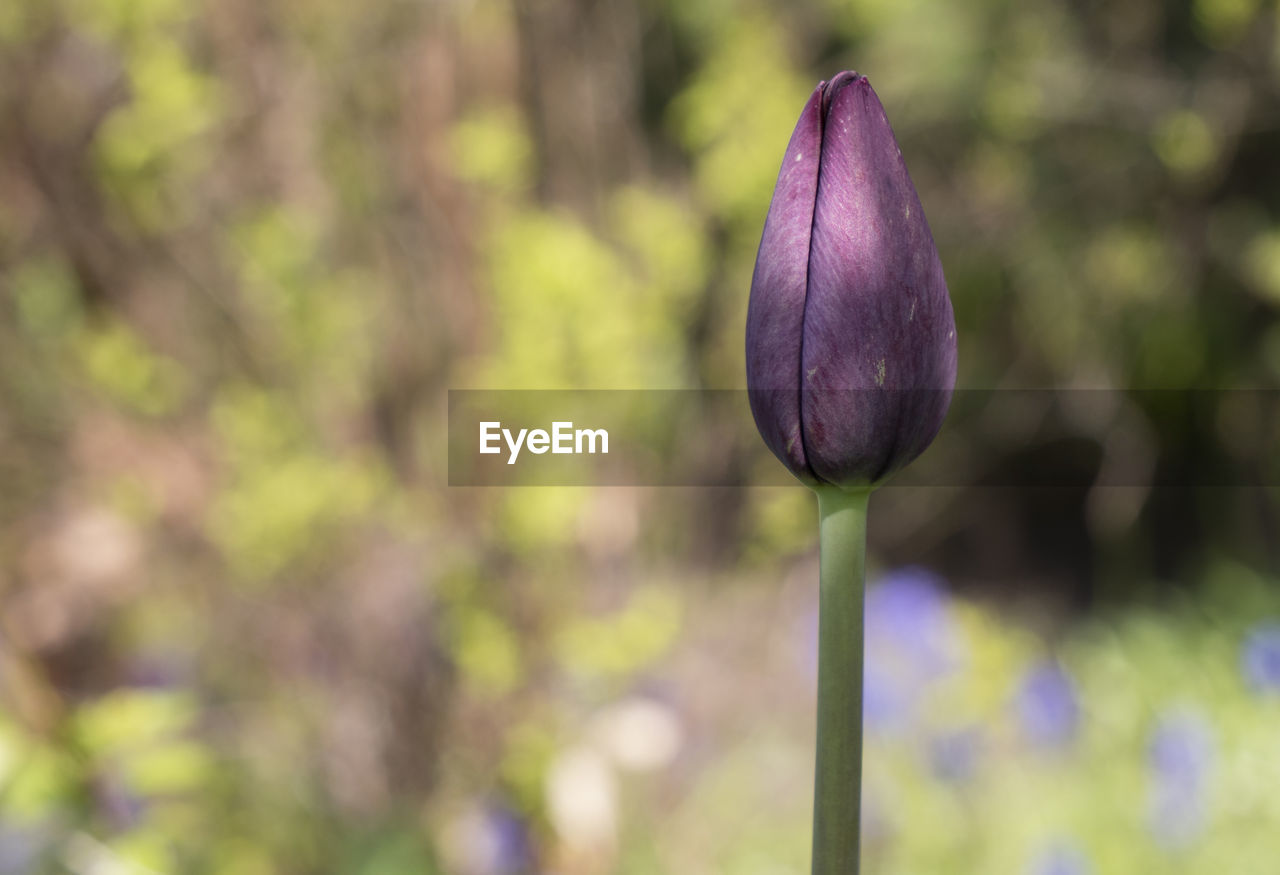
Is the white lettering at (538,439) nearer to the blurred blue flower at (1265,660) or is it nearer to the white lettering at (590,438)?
the white lettering at (590,438)

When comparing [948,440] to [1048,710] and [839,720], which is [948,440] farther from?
[839,720]

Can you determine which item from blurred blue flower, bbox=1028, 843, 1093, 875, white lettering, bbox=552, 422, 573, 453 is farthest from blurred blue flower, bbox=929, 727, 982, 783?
white lettering, bbox=552, 422, 573, 453

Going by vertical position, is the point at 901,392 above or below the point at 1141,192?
below

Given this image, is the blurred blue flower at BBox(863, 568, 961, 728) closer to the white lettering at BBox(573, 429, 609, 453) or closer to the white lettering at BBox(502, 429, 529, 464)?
the white lettering at BBox(573, 429, 609, 453)

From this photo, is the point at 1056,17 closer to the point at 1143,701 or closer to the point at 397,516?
the point at 1143,701

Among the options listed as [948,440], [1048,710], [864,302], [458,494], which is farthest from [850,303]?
[948,440]

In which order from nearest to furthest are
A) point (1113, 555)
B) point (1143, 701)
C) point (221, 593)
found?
1. point (221, 593)
2. point (1143, 701)
3. point (1113, 555)

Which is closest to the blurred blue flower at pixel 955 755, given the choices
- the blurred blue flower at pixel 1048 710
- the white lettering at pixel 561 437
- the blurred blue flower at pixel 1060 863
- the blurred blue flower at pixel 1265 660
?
the blurred blue flower at pixel 1048 710

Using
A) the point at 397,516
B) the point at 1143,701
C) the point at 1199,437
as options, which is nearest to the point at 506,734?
the point at 397,516
